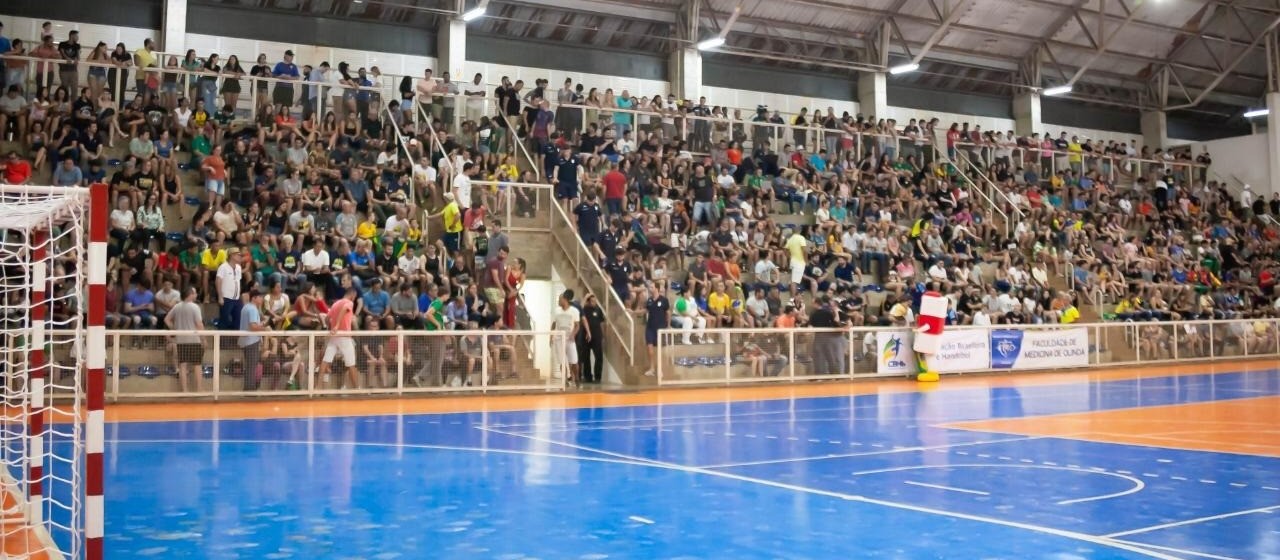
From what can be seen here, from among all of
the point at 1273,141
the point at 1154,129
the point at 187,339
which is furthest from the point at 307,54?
the point at 1273,141

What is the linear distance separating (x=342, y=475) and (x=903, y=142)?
2646cm

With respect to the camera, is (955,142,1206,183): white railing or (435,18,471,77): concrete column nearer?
(435,18,471,77): concrete column

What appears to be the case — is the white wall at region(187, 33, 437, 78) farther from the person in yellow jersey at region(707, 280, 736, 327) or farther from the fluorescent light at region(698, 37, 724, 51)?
the person in yellow jersey at region(707, 280, 736, 327)

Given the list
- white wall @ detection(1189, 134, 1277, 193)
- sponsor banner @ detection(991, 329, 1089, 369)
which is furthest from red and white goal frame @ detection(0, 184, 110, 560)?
white wall @ detection(1189, 134, 1277, 193)

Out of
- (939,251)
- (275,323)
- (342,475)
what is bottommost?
(342,475)

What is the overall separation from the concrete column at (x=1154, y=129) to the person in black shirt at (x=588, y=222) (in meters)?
32.8

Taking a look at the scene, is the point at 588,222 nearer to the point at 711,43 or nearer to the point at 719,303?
the point at 719,303

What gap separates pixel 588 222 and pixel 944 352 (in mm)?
8624

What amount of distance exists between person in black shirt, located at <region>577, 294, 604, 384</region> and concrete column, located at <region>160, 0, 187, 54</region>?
47.9 feet

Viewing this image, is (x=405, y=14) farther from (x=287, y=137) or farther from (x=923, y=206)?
(x=923, y=206)

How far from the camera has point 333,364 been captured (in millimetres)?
18891

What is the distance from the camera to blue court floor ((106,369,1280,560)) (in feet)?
22.9

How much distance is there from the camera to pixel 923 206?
3183cm

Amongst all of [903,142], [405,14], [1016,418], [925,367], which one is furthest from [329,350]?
[903,142]
